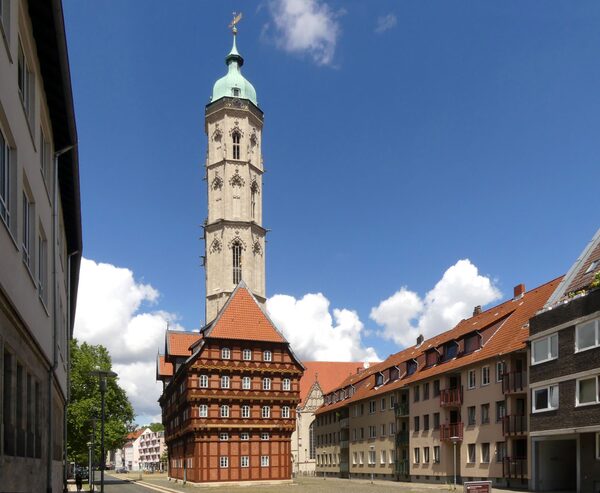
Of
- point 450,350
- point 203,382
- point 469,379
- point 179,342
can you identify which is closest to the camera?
point 469,379

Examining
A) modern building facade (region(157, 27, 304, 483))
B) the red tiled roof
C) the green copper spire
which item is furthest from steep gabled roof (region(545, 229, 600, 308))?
the green copper spire

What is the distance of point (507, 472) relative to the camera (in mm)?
38594

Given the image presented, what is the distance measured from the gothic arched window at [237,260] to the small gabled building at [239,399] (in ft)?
114

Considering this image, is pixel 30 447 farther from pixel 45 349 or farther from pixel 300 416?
pixel 300 416

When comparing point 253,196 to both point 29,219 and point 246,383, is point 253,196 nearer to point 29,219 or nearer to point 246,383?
point 246,383

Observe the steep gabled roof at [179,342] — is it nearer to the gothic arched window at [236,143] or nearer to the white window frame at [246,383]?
the white window frame at [246,383]

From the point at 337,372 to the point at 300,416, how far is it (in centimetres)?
1309

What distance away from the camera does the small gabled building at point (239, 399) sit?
2199 inches

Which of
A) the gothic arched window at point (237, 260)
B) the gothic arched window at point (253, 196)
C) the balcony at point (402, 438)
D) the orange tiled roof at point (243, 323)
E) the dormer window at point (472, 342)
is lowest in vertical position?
the balcony at point (402, 438)

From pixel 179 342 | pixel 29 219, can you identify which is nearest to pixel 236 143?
pixel 179 342

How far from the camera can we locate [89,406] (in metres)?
62.8

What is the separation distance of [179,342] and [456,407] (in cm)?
3913

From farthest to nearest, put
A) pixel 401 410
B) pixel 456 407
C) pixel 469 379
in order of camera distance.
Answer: pixel 401 410 → pixel 456 407 → pixel 469 379

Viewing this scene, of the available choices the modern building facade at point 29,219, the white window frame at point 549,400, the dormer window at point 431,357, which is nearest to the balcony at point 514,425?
the white window frame at point 549,400
